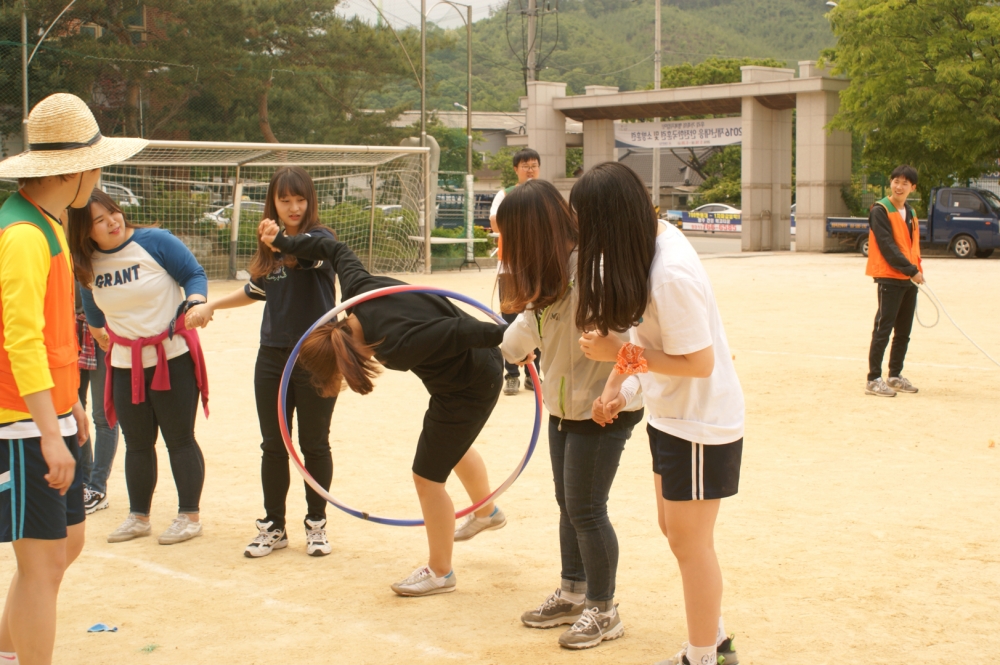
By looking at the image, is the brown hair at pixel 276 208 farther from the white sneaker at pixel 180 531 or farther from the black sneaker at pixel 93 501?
the black sneaker at pixel 93 501

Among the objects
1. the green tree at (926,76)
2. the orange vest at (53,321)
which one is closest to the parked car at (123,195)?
the orange vest at (53,321)

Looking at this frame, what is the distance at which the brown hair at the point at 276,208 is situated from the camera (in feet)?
15.1

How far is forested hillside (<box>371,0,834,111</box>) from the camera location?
79.2 m

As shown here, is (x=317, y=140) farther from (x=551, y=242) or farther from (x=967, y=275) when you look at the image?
(x=551, y=242)

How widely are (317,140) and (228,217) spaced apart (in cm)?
840

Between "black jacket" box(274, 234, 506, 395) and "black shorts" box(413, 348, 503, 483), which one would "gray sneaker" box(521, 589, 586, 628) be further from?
"black jacket" box(274, 234, 506, 395)

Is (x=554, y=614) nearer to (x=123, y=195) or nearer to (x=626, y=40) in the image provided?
(x=123, y=195)

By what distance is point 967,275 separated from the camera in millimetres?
19266

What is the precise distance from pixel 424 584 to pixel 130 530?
1.73 meters

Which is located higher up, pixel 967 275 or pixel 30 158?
pixel 30 158

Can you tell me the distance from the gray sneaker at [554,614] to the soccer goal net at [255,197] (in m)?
14.3

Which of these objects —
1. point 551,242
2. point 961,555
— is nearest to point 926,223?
point 961,555

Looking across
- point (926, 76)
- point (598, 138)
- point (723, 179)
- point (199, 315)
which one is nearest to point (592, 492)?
point (199, 315)

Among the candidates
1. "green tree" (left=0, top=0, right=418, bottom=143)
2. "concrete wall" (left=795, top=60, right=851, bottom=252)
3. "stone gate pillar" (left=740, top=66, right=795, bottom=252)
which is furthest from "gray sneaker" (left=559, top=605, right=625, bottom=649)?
"stone gate pillar" (left=740, top=66, right=795, bottom=252)
